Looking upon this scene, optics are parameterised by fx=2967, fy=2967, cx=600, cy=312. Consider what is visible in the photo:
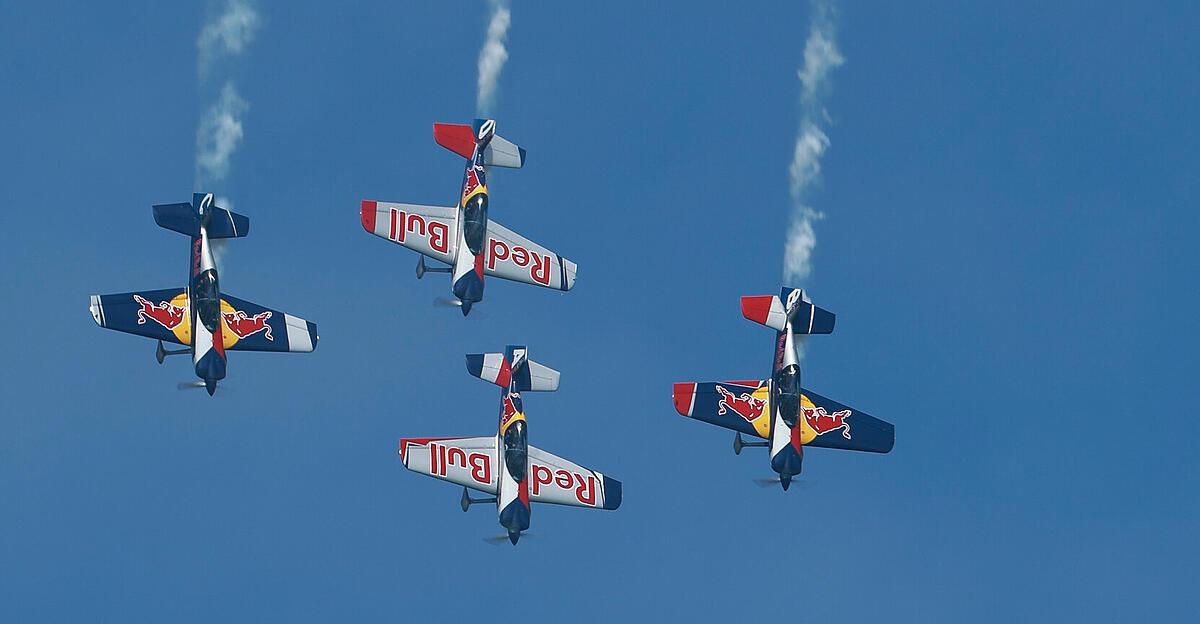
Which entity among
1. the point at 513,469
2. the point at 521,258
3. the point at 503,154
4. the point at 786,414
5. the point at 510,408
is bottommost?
the point at 513,469

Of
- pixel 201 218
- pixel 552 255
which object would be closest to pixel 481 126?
Answer: pixel 552 255

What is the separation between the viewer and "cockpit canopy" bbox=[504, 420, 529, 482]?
111 metres

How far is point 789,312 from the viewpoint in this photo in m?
114

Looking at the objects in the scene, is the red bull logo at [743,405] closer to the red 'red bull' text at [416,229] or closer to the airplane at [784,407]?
the airplane at [784,407]

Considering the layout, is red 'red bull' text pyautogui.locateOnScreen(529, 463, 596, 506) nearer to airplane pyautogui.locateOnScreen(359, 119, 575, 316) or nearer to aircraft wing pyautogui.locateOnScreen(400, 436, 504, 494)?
aircraft wing pyautogui.locateOnScreen(400, 436, 504, 494)

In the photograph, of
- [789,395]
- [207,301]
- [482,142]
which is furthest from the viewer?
[482,142]

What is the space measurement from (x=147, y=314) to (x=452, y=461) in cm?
1281

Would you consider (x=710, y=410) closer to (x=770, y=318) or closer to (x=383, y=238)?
(x=770, y=318)

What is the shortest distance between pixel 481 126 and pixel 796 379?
17283mm

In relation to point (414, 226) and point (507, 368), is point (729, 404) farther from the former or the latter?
point (414, 226)

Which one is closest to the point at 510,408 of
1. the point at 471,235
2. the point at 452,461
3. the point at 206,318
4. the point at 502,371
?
the point at 502,371

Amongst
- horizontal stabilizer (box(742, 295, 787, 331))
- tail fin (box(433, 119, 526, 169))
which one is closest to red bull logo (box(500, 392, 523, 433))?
horizontal stabilizer (box(742, 295, 787, 331))

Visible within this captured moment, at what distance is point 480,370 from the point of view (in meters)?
113

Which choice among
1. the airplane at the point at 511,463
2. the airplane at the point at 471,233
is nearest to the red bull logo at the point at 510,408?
the airplane at the point at 511,463
